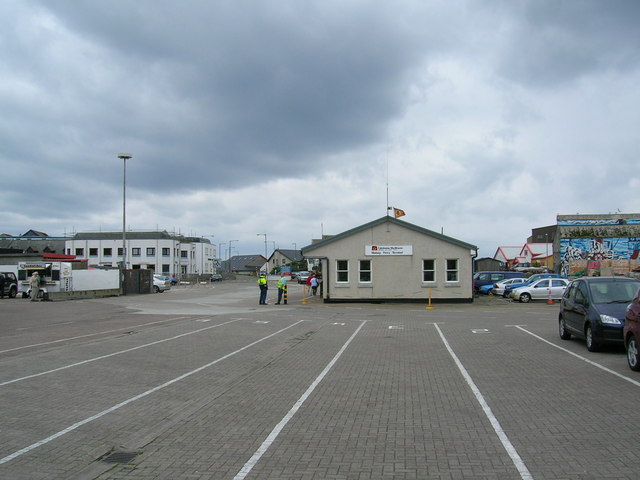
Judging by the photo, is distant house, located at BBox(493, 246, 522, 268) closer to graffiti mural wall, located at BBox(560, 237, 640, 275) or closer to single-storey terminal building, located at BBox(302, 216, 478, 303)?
graffiti mural wall, located at BBox(560, 237, 640, 275)

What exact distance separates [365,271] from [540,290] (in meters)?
11.1

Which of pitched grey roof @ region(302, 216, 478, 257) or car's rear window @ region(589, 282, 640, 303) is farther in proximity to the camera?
pitched grey roof @ region(302, 216, 478, 257)

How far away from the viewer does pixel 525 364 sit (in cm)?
1098

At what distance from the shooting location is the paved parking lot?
5188 mm

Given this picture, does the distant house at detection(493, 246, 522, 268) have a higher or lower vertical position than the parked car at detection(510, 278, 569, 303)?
higher

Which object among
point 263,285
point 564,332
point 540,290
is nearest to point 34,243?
point 263,285

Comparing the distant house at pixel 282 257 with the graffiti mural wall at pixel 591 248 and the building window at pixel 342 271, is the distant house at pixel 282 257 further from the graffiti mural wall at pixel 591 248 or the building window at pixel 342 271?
the building window at pixel 342 271

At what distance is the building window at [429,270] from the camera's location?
3284 centimetres

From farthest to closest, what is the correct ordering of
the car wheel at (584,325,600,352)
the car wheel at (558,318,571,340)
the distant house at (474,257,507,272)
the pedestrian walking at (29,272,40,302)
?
the distant house at (474,257,507,272) → the pedestrian walking at (29,272,40,302) → the car wheel at (558,318,571,340) → the car wheel at (584,325,600,352)

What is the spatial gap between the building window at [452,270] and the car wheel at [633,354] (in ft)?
74.3

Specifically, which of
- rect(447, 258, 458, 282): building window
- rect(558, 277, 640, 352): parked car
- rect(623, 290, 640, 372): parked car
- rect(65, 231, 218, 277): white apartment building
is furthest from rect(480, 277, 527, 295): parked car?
rect(65, 231, 218, 277): white apartment building

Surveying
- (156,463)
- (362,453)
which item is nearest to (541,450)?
(362,453)

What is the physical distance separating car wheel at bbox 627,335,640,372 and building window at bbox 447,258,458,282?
22.6 metres

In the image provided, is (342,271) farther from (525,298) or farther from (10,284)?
(10,284)
